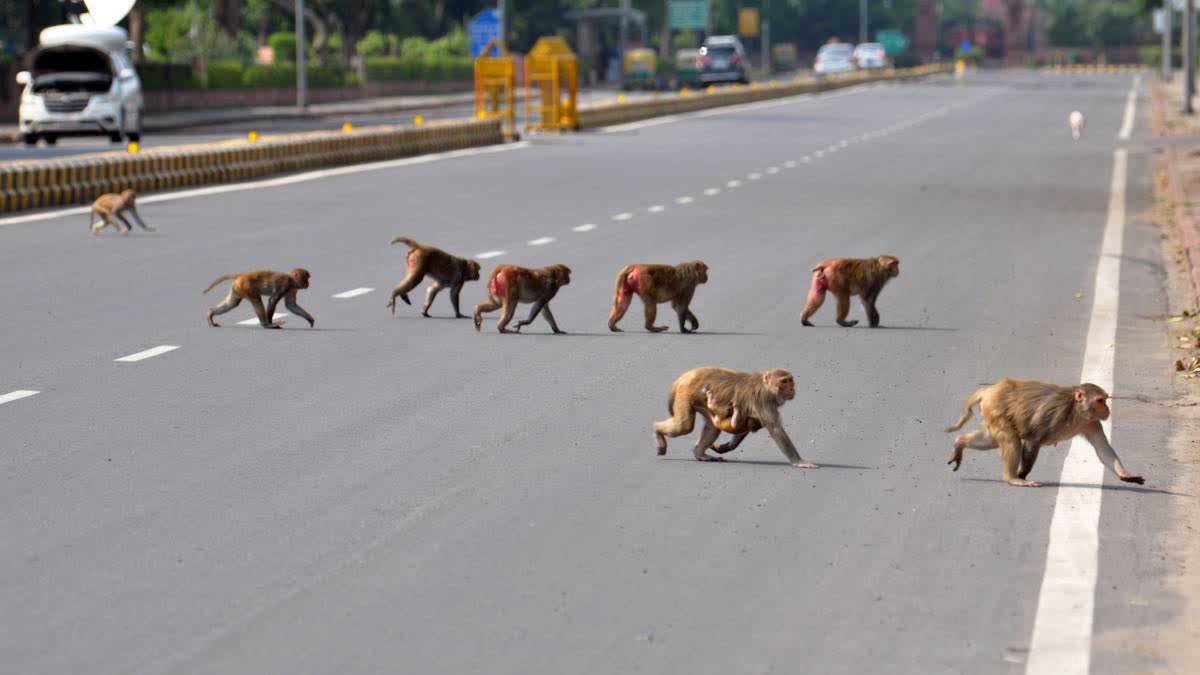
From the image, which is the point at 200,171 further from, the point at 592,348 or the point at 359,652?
the point at 359,652

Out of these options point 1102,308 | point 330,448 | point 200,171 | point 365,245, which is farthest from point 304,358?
point 200,171

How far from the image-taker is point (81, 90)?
1909 inches

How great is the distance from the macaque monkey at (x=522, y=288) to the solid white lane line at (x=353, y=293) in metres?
3.00

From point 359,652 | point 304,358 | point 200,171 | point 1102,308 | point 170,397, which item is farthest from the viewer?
point 200,171

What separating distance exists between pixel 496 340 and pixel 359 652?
26.8ft

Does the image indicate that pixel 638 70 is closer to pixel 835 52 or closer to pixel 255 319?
pixel 835 52

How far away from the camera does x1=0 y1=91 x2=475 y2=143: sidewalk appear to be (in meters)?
58.2

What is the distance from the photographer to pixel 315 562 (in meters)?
7.90

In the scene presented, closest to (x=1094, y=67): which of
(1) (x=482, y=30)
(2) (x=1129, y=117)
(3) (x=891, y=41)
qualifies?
(3) (x=891, y=41)

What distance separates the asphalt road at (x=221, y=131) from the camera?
147 feet

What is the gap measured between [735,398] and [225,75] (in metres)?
66.9

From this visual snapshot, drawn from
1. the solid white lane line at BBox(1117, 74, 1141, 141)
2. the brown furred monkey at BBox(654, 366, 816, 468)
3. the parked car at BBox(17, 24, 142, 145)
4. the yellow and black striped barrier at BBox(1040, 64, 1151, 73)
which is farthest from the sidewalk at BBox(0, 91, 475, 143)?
the yellow and black striped barrier at BBox(1040, 64, 1151, 73)

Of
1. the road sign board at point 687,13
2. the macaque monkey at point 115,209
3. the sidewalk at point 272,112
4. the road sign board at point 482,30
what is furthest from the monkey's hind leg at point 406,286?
the road sign board at point 687,13

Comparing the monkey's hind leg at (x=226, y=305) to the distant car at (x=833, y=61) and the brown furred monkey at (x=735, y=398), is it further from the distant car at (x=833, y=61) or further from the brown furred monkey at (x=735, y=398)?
the distant car at (x=833, y=61)
